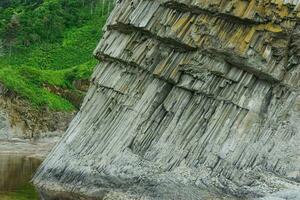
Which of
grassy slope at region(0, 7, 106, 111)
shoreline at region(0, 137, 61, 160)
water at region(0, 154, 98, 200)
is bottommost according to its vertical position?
shoreline at region(0, 137, 61, 160)

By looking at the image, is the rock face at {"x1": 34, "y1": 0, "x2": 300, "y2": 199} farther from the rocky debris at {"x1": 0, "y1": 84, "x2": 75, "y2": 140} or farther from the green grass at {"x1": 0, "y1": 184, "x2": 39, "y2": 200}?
the rocky debris at {"x1": 0, "y1": 84, "x2": 75, "y2": 140}

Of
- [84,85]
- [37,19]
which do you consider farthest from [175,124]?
[37,19]

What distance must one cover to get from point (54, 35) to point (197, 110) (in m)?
66.1

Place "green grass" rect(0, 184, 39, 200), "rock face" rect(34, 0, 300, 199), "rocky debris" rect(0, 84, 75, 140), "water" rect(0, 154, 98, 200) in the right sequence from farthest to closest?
"rocky debris" rect(0, 84, 75, 140) → "water" rect(0, 154, 98, 200) → "green grass" rect(0, 184, 39, 200) → "rock face" rect(34, 0, 300, 199)

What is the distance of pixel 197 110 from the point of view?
33.4m

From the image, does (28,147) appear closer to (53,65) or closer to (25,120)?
(25,120)

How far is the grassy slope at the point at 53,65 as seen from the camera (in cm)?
6619

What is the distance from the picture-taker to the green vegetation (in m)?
89.0

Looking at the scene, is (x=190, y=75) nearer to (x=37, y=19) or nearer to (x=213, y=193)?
(x=213, y=193)

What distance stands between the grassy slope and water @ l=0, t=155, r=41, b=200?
16.2 meters

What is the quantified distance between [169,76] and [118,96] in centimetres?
461

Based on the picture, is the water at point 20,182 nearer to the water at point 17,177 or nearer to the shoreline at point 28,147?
the water at point 17,177

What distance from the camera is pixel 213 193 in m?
29.0

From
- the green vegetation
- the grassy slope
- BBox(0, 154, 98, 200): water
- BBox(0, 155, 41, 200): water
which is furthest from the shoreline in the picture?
the green vegetation
